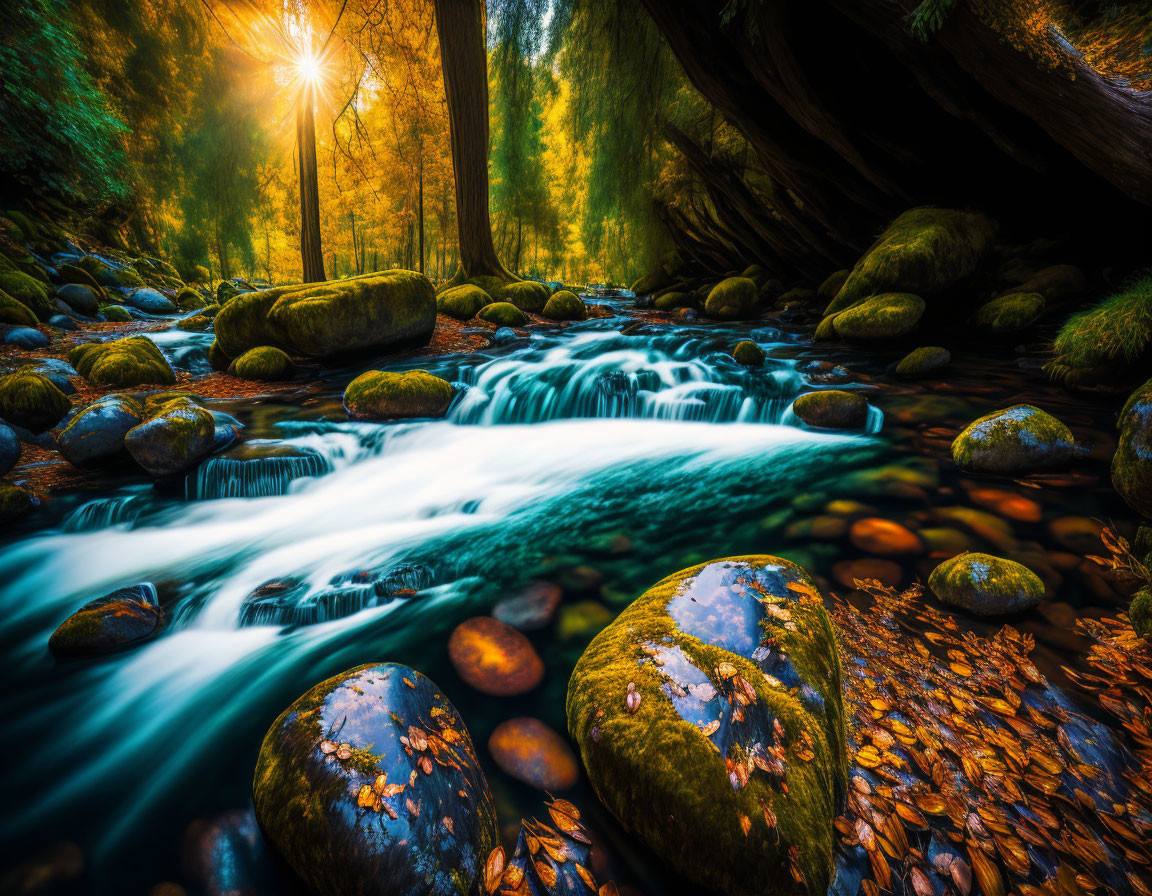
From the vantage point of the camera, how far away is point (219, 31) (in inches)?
391

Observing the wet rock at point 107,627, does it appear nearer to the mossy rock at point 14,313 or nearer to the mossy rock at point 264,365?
the mossy rock at point 264,365

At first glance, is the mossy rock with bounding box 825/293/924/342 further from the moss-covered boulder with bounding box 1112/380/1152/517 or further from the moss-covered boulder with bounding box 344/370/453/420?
the moss-covered boulder with bounding box 344/370/453/420

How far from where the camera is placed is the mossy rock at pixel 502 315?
A: 374 inches

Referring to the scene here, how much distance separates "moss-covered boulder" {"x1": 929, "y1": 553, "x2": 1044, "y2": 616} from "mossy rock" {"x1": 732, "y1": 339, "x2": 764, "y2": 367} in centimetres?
506

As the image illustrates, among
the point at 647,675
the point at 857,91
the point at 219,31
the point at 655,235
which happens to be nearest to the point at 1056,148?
the point at 857,91

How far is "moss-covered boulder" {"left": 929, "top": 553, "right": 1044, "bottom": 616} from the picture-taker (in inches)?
93.3

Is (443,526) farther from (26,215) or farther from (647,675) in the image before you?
(26,215)

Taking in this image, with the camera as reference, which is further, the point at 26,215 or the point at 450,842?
the point at 26,215

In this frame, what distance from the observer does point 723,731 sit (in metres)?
1.56

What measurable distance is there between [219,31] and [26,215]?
24.4ft

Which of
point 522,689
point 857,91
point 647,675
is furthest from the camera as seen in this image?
point 857,91

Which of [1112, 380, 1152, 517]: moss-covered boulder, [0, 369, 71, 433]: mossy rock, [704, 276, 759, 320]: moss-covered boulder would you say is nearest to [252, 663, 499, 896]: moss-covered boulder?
[1112, 380, 1152, 517]: moss-covered boulder

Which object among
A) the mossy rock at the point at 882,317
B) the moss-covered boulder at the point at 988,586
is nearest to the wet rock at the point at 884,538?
the moss-covered boulder at the point at 988,586

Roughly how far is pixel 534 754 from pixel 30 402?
5.71 m
